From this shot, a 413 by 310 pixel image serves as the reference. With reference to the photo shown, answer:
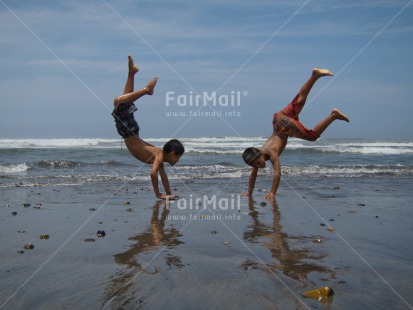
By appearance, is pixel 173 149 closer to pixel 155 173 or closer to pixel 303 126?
Answer: pixel 155 173

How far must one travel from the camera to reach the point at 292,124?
8234 millimetres

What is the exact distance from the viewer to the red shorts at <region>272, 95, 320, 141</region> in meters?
8.26

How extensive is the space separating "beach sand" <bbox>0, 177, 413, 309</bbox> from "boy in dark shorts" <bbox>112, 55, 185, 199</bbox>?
25.1 inches

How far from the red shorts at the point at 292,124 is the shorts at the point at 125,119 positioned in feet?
8.88

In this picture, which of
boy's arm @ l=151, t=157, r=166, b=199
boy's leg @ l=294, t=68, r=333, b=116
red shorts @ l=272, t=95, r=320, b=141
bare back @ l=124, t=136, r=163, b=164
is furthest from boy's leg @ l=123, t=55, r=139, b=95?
boy's leg @ l=294, t=68, r=333, b=116

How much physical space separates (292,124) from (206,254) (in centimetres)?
481

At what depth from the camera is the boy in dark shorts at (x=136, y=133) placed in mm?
7258

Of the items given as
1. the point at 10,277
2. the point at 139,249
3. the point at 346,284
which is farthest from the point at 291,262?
the point at 10,277

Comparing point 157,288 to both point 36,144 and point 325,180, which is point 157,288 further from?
point 36,144

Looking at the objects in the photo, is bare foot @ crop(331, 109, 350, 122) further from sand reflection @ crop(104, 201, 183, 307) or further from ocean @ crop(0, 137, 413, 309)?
sand reflection @ crop(104, 201, 183, 307)

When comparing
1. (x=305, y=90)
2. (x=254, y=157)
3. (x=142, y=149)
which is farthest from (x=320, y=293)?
(x=305, y=90)

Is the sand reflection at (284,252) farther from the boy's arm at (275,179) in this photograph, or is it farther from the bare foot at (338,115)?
the bare foot at (338,115)

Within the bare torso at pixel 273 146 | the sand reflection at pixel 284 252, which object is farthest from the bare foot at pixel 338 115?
the sand reflection at pixel 284 252

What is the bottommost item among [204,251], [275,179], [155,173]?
[204,251]
